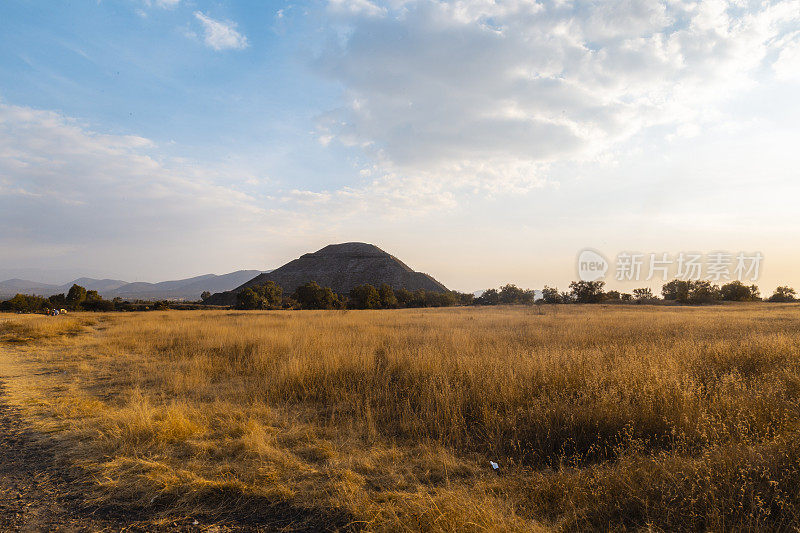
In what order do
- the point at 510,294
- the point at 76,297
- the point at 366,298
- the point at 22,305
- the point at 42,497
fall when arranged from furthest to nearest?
the point at 510,294, the point at 366,298, the point at 76,297, the point at 22,305, the point at 42,497

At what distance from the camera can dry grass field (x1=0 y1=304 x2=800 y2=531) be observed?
316cm

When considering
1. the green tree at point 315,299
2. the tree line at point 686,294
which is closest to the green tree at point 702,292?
the tree line at point 686,294

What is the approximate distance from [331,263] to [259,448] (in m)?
123

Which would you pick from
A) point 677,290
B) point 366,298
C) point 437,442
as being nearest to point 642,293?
point 677,290

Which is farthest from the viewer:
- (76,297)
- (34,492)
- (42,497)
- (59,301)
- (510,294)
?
(510,294)

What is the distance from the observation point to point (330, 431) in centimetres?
558

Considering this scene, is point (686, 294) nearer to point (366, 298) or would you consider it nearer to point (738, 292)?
point (738, 292)

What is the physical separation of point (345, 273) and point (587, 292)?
73.0m

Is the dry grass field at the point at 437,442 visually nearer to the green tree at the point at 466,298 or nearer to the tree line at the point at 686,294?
the tree line at the point at 686,294

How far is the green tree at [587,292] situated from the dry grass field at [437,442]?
58402 mm

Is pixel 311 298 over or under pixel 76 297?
under

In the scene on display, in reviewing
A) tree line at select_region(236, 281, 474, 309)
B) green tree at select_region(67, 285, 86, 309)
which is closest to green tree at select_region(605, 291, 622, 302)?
tree line at select_region(236, 281, 474, 309)

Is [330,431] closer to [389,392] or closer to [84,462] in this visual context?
[389,392]

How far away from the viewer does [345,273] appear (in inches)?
4572
